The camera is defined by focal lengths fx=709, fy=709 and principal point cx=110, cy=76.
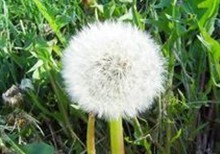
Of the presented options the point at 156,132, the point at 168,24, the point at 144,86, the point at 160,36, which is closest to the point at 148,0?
the point at 160,36

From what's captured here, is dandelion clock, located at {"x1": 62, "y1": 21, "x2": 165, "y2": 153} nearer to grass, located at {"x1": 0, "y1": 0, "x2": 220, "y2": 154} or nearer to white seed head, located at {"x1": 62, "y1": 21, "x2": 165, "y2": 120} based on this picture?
white seed head, located at {"x1": 62, "y1": 21, "x2": 165, "y2": 120}

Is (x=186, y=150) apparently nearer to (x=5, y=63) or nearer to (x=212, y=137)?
(x=212, y=137)

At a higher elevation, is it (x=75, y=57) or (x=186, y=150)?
(x=75, y=57)

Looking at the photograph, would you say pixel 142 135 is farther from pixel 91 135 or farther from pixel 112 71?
pixel 112 71

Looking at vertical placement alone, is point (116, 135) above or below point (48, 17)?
below

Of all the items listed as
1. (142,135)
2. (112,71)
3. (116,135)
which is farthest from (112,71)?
(142,135)

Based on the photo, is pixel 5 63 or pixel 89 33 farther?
pixel 5 63

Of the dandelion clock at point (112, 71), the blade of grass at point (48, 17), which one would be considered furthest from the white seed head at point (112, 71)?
the blade of grass at point (48, 17)
